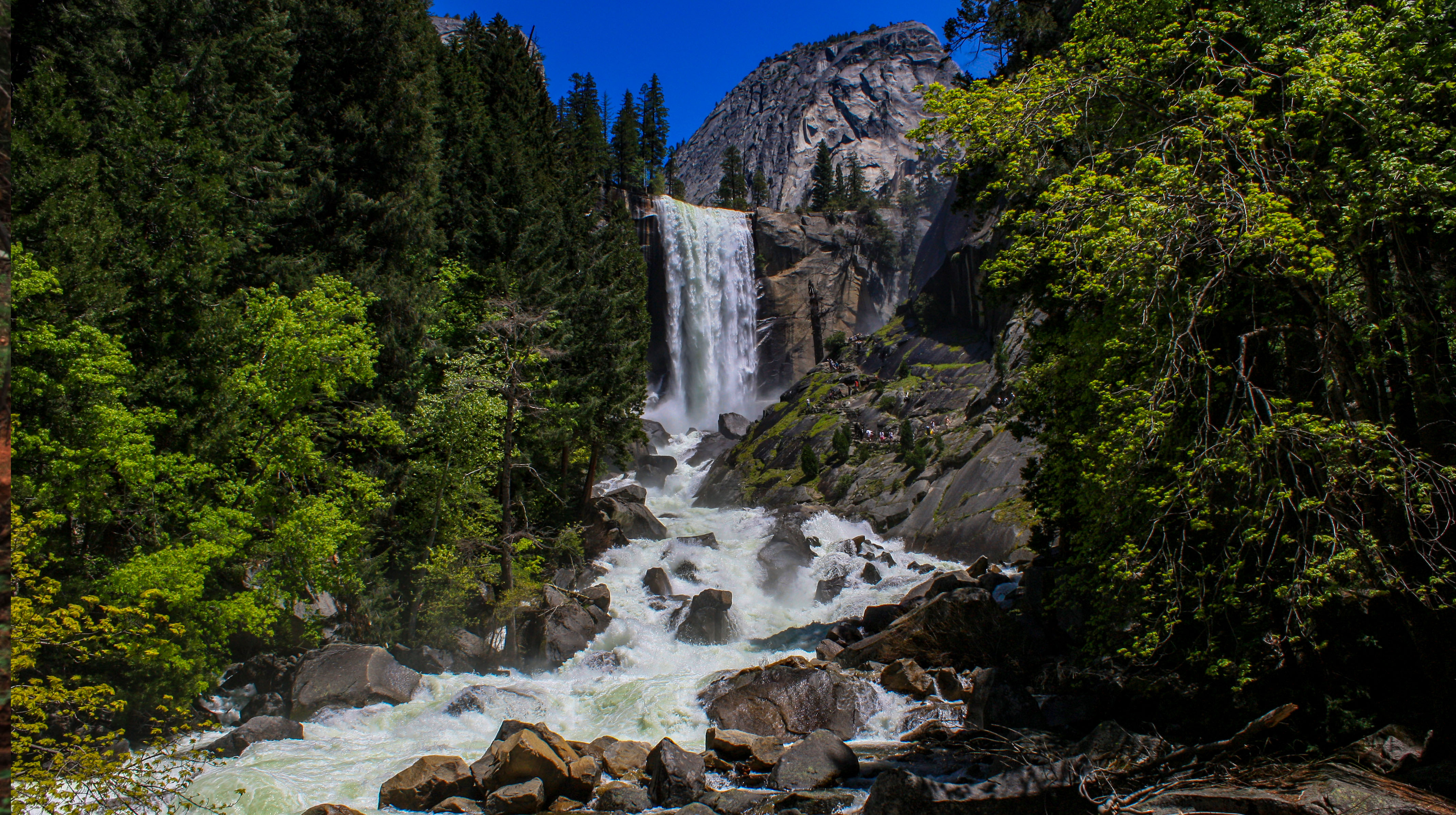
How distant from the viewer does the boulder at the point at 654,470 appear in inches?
1763

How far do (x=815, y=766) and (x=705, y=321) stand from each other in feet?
163

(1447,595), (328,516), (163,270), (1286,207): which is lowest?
(1447,595)

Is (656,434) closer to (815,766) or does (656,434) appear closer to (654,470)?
(654,470)

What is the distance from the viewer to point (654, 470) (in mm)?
45531

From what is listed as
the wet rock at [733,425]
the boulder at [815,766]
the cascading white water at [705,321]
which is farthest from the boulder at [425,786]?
the cascading white water at [705,321]

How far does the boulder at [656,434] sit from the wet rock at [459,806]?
39.9 m

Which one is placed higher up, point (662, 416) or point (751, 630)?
point (662, 416)

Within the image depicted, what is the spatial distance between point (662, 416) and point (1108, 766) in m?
50.6

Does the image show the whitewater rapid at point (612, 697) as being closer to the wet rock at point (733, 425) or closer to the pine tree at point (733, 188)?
the wet rock at point (733, 425)

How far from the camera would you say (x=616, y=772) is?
12961 millimetres

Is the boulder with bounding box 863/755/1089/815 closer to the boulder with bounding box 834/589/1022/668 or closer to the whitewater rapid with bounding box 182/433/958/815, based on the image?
the whitewater rapid with bounding box 182/433/958/815

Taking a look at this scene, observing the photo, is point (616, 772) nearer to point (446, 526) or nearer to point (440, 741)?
point (440, 741)

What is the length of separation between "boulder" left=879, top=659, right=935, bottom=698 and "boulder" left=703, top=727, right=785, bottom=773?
3.47 metres

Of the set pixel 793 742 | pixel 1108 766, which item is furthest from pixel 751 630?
pixel 1108 766
